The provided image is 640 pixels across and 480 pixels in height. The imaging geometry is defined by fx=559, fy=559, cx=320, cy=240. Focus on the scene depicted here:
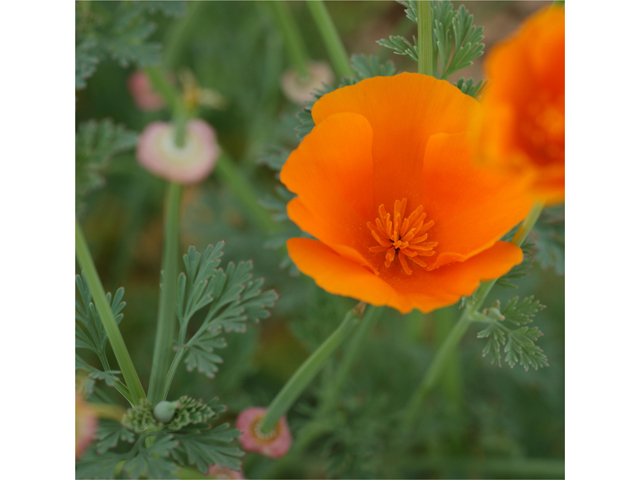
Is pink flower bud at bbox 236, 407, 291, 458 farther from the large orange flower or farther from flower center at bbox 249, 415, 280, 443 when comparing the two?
the large orange flower

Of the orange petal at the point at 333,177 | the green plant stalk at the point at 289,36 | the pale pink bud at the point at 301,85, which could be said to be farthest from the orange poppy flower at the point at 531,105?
the pale pink bud at the point at 301,85

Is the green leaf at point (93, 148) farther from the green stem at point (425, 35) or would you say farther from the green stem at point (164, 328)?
the green stem at point (425, 35)

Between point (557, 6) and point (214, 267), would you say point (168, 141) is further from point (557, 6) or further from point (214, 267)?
point (557, 6)

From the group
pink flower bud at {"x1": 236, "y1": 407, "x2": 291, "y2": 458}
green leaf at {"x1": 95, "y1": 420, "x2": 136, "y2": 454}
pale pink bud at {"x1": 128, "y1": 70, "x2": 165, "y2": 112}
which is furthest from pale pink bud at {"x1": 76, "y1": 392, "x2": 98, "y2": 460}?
pale pink bud at {"x1": 128, "y1": 70, "x2": 165, "y2": 112}

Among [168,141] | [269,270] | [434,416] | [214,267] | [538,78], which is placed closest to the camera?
[538,78]

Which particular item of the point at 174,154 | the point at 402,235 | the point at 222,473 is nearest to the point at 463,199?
the point at 402,235

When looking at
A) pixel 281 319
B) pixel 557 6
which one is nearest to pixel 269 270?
pixel 281 319
